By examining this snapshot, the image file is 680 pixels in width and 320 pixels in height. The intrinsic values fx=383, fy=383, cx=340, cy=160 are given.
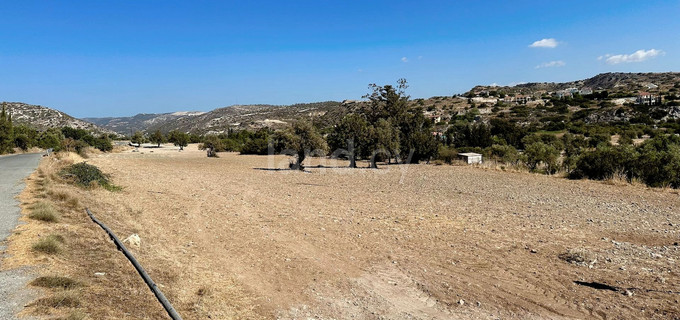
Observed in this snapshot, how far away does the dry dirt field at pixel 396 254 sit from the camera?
204 inches

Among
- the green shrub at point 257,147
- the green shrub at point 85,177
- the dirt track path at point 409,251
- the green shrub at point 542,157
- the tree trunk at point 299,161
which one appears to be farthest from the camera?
the green shrub at point 257,147

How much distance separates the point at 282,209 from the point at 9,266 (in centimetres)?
726

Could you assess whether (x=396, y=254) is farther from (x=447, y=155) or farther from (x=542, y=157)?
(x=447, y=155)

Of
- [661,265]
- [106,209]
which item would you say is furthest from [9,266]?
[661,265]

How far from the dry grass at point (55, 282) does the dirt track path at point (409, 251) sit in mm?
1198

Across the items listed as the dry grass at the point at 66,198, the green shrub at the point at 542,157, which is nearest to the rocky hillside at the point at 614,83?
the green shrub at the point at 542,157

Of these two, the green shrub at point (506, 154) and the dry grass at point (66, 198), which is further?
the green shrub at point (506, 154)

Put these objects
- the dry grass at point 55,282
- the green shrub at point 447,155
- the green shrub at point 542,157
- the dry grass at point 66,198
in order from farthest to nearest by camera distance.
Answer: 1. the green shrub at point 447,155
2. the green shrub at point 542,157
3. the dry grass at point 66,198
4. the dry grass at point 55,282

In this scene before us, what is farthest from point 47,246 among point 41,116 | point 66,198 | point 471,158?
point 41,116

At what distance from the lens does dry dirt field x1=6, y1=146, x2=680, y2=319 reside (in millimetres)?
5176

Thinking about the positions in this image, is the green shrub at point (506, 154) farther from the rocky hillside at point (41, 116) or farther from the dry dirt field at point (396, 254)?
the rocky hillside at point (41, 116)

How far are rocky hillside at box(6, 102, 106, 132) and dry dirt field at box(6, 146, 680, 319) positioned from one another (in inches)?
3996

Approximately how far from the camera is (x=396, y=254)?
24.9 feet

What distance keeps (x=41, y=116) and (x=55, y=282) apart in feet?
390
